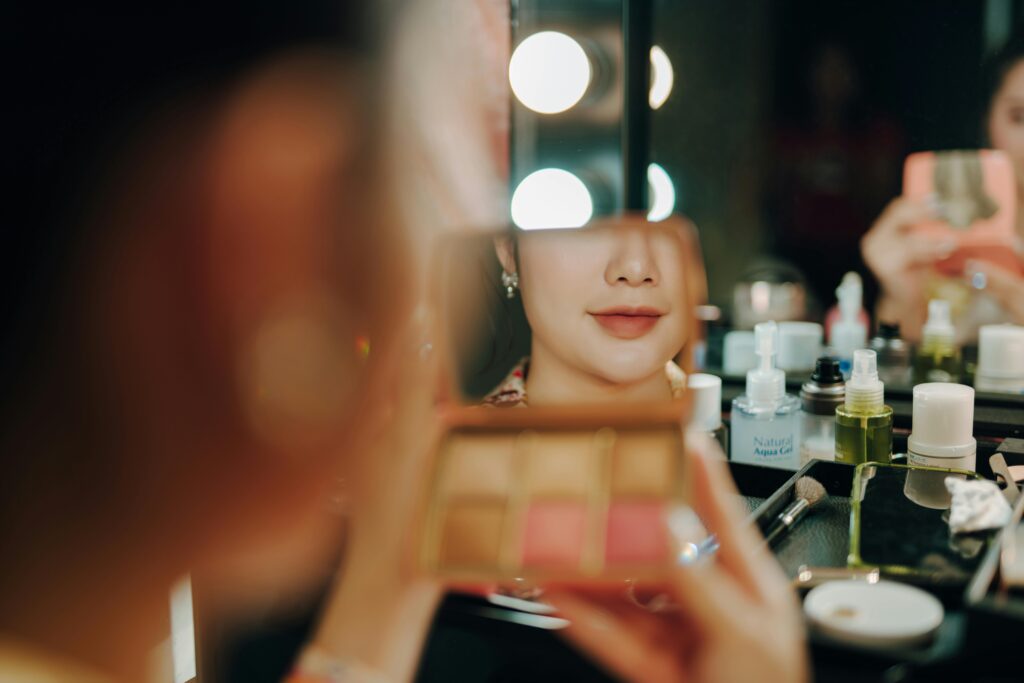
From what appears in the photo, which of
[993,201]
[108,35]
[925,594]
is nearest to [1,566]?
[108,35]

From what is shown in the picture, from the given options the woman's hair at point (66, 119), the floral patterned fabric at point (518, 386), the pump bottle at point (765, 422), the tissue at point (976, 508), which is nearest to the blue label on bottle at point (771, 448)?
the pump bottle at point (765, 422)

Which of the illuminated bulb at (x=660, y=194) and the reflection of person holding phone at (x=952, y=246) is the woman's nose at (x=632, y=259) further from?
the reflection of person holding phone at (x=952, y=246)

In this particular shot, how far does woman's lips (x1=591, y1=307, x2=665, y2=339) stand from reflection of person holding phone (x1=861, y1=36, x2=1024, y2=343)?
1.91 ft

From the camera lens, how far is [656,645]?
404mm

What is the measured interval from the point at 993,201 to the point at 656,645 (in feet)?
2.29

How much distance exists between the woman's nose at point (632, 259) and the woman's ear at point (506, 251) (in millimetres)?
59

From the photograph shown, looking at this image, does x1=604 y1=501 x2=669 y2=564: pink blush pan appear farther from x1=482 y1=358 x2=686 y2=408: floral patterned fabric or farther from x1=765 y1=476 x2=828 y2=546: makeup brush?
x1=765 y1=476 x2=828 y2=546: makeup brush

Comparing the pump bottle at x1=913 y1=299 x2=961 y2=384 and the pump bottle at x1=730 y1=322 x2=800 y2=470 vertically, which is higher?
the pump bottle at x1=913 y1=299 x2=961 y2=384

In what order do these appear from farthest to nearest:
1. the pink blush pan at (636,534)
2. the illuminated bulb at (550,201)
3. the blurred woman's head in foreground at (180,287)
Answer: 1. the illuminated bulb at (550,201)
2. the blurred woman's head in foreground at (180,287)
3. the pink blush pan at (636,534)

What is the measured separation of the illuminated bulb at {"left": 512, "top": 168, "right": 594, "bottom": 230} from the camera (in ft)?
2.06

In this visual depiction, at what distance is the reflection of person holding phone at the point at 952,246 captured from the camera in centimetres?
83

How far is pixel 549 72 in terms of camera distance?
2.29 feet

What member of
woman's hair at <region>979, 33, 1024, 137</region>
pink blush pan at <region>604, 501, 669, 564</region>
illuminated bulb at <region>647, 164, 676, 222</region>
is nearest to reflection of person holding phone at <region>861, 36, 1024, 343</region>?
woman's hair at <region>979, 33, 1024, 137</region>

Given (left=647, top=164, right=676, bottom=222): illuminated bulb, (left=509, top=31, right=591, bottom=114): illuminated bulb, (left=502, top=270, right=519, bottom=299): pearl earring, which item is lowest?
(left=502, top=270, right=519, bottom=299): pearl earring
